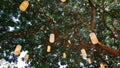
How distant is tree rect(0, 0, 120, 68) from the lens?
1042cm

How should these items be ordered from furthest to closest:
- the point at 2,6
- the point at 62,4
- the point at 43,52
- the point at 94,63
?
the point at 94,63 → the point at 43,52 → the point at 62,4 → the point at 2,6

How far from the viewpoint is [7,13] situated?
1020 cm

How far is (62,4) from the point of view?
10789 mm

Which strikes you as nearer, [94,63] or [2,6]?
[2,6]

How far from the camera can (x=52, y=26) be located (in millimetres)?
10406

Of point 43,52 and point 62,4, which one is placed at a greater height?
point 62,4

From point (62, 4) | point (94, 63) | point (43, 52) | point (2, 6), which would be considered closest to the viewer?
point (2, 6)

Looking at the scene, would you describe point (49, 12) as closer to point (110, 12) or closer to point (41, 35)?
point (41, 35)

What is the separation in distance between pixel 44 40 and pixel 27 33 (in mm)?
1113

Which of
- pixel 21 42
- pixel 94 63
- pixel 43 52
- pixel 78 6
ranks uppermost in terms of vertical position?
pixel 78 6

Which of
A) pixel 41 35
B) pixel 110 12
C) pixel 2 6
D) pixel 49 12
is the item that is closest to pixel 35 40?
pixel 41 35

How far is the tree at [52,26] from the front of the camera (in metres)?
10.4

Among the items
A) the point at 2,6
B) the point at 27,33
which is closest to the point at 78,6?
the point at 27,33

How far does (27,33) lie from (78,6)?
101 inches
